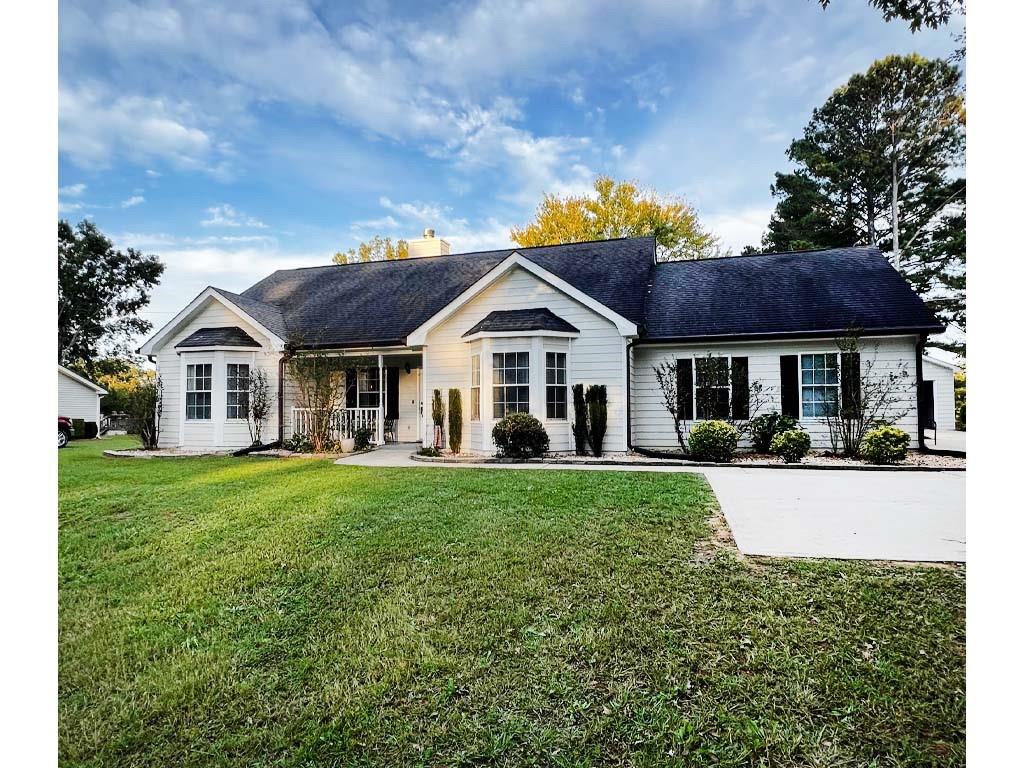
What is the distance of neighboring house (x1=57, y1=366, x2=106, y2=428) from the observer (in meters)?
21.2

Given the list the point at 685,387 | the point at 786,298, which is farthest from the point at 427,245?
the point at 786,298

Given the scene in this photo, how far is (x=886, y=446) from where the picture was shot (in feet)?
29.1

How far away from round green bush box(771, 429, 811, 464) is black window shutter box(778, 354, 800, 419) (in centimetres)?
143

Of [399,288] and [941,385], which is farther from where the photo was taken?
[941,385]

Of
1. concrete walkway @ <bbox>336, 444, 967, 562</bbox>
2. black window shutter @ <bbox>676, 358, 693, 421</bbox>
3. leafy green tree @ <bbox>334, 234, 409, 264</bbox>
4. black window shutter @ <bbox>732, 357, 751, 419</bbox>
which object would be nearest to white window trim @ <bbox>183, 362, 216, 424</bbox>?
concrete walkway @ <bbox>336, 444, 967, 562</bbox>

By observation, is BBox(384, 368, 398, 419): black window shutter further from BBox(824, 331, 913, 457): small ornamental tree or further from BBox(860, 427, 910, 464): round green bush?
BBox(860, 427, 910, 464): round green bush

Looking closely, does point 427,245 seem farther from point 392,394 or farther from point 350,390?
point 350,390

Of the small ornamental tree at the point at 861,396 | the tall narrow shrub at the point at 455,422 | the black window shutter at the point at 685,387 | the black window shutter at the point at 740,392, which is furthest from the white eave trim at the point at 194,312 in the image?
the small ornamental tree at the point at 861,396

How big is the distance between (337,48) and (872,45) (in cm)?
427

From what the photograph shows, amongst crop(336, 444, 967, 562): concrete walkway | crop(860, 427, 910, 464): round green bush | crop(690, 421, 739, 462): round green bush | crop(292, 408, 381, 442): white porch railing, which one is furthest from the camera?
crop(292, 408, 381, 442): white porch railing

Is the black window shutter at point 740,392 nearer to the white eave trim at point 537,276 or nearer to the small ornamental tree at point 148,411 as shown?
the white eave trim at point 537,276

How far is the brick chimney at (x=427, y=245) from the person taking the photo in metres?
18.4

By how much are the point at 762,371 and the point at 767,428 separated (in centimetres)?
139

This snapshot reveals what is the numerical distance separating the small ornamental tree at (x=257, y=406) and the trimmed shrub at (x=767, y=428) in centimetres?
1084
